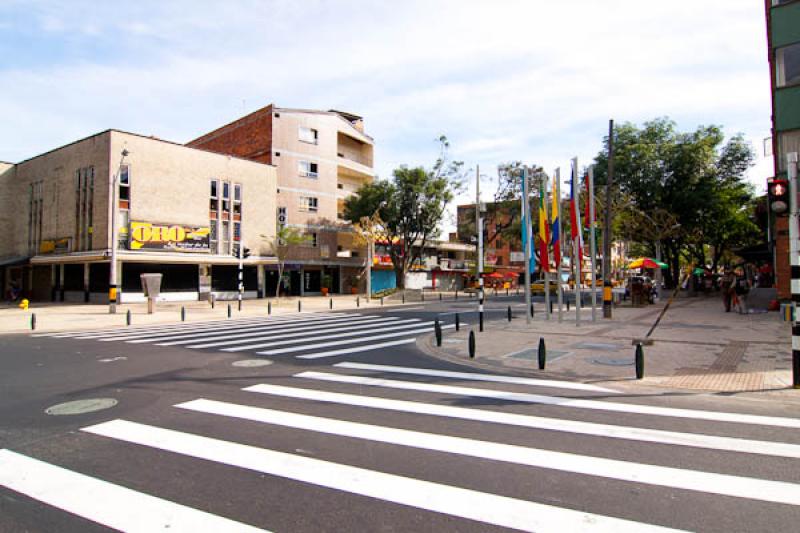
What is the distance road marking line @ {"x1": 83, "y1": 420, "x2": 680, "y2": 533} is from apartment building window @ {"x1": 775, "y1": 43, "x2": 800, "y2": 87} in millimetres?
21514

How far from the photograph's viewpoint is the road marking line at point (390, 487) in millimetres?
3557

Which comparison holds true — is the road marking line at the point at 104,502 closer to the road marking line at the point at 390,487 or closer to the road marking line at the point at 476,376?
the road marking line at the point at 390,487

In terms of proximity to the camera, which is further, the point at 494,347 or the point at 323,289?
the point at 323,289

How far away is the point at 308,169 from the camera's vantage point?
43.8m

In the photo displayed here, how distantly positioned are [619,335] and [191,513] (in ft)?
45.5

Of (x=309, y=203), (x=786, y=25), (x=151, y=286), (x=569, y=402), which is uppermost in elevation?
(x=786, y=25)

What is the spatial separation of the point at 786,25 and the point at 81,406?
24863 mm

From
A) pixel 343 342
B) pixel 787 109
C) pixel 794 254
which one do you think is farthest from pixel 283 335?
pixel 787 109

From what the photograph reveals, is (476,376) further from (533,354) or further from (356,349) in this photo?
(356,349)

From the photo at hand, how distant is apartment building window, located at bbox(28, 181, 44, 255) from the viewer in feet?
118

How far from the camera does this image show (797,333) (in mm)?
8016

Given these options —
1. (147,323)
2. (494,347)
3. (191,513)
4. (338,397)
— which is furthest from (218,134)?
(191,513)

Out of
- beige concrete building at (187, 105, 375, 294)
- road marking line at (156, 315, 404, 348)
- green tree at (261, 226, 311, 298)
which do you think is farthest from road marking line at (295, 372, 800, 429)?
beige concrete building at (187, 105, 375, 294)

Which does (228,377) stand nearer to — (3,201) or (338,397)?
(338,397)
